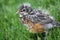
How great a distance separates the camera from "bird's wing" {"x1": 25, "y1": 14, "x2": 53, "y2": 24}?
253 inches

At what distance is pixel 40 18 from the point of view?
21.2ft

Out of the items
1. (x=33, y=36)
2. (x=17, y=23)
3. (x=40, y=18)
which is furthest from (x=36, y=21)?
(x=17, y=23)

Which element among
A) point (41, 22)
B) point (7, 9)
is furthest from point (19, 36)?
point (7, 9)

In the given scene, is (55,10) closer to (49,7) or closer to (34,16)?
(49,7)

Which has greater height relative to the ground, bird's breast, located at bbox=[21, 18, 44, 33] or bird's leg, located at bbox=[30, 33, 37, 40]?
bird's breast, located at bbox=[21, 18, 44, 33]

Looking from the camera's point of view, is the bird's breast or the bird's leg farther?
the bird's leg

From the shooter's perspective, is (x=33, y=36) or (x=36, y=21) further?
(x=33, y=36)

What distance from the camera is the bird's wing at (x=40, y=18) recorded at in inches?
253

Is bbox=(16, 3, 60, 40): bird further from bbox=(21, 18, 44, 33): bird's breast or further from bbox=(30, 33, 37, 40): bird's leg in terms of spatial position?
bbox=(30, 33, 37, 40): bird's leg

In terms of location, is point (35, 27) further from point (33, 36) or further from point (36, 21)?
point (33, 36)

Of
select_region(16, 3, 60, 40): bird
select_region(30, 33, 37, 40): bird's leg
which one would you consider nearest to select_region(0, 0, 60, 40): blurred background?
select_region(30, 33, 37, 40): bird's leg

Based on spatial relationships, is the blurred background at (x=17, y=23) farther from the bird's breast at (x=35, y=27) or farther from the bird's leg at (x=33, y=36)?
the bird's breast at (x=35, y=27)

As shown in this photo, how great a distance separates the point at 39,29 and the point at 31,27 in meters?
0.15

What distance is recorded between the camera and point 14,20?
7.79m
